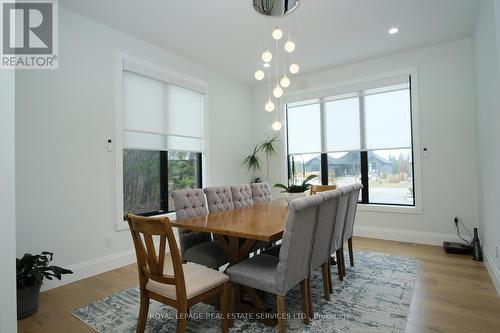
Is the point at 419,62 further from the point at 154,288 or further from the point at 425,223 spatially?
the point at 154,288

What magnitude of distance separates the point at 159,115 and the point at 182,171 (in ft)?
3.09

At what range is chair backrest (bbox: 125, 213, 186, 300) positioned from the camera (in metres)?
1.53

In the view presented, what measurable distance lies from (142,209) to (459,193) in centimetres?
443

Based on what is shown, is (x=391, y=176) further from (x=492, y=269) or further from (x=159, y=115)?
(x=159, y=115)

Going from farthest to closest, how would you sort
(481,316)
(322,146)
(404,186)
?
(322,146) < (404,186) < (481,316)

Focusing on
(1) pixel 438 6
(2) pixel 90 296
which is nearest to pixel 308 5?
(1) pixel 438 6

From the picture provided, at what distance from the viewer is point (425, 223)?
3977 mm

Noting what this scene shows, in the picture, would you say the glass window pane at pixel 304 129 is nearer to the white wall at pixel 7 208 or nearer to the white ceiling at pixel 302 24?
the white ceiling at pixel 302 24

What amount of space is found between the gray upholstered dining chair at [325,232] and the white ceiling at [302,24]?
213 centimetres

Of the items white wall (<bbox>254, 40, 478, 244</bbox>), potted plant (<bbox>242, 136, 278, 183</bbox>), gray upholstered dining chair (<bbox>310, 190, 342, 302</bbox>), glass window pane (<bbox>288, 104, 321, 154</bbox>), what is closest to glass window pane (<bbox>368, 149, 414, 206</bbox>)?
white wall (<bbox>254, 40, 478, 244</bbox>)

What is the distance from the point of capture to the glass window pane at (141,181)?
3506 mm

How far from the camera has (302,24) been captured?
129 inches

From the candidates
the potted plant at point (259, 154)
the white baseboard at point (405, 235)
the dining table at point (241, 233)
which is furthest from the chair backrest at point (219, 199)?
the white baseboard at point (405, 235)

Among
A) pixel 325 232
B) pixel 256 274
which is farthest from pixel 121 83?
pixel 325 232
